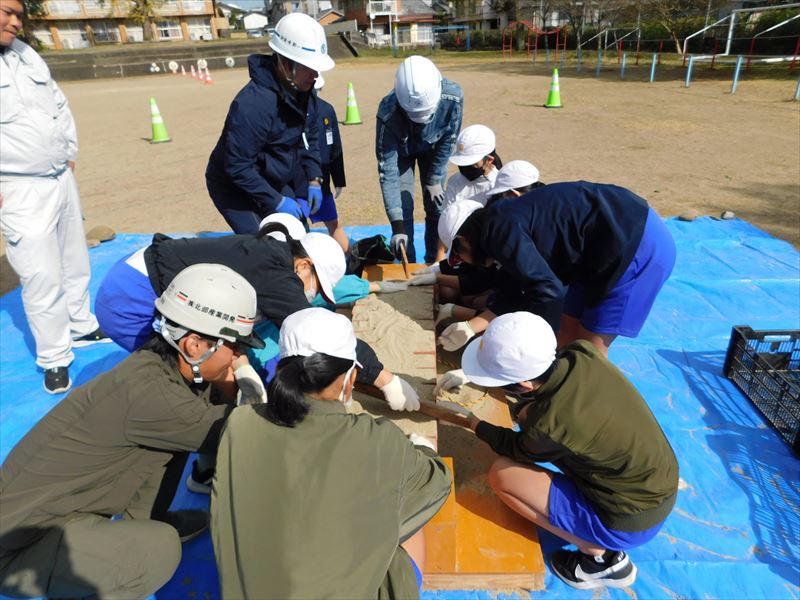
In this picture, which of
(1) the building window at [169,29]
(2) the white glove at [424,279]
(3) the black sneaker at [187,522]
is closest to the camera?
(3) the black sneaker at [187,522]

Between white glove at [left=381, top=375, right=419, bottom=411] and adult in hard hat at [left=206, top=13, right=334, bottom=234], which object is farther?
adult in hard hat at [left=206, top=13, right=334, bottom=234]

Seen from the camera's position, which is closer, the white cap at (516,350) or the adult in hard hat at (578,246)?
the white cap at (516,350)

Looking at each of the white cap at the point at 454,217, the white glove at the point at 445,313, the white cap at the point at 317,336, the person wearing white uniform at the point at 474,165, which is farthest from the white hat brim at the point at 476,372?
the person wearing white uniform at the point at 474,165

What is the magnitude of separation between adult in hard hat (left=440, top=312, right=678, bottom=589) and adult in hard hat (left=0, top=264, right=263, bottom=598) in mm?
978

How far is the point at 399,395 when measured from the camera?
2348mm

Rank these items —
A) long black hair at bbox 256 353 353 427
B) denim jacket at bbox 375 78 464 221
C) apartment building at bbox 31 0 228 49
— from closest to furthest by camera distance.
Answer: long black hair at bbox 256 353 353 427 < denim jacket at bbox 375 78 464 221 < apartment building at bbox 31 0 228 49

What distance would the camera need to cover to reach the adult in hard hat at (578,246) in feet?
8.08

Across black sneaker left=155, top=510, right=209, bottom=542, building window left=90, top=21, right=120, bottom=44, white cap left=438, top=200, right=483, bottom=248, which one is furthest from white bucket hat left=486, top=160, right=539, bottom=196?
building window left=90, top=21, right=120, bottom=44

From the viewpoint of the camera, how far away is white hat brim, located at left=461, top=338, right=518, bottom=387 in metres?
1.91

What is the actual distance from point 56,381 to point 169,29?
167 ft

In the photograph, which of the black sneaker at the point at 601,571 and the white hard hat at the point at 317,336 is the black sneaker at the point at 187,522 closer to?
the white hard hat at the point at 317,336

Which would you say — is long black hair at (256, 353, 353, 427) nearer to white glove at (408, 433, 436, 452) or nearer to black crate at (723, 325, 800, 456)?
white glove at (408, 433, 436, 452)

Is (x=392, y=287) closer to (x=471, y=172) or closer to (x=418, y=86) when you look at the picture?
(x=471, y=172)

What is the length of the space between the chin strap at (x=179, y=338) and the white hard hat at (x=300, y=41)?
1.91 m
